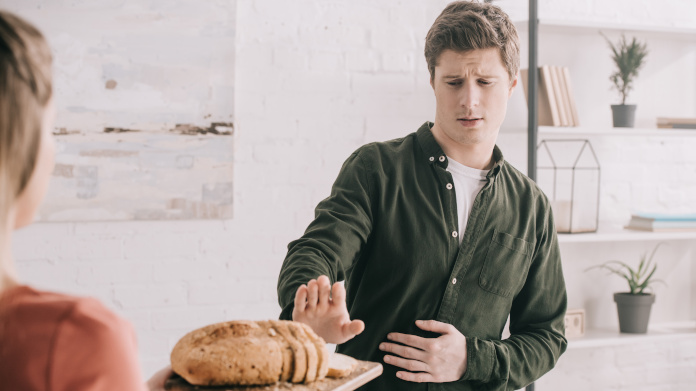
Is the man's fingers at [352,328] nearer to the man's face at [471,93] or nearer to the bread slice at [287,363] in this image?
the bread slice at [287,363]

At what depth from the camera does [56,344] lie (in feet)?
1.75

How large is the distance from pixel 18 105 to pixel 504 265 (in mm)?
1280

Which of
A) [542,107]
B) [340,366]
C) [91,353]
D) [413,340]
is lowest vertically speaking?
[413,340]

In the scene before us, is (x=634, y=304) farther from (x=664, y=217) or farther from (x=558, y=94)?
(x=558, y=94)

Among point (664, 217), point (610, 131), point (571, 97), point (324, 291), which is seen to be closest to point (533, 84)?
point (571, 97)

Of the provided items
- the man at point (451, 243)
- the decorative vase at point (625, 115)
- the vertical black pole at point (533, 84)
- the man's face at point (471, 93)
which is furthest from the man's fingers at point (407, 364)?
the decorative vase at point (625, 115)

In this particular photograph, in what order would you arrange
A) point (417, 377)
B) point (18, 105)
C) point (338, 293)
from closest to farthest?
point (18, 105) → point (338, 293) → point (417, 377)

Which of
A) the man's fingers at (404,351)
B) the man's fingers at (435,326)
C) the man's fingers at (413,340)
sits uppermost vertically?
the man's fingers at (435,326)

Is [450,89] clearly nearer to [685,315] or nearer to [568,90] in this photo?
[568,90]

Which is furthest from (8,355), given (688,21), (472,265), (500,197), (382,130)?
(688,21)

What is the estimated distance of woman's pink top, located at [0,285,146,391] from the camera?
1.74ft

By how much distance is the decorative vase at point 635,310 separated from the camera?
3.06 meters

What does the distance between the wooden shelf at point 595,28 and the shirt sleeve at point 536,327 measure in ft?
4.47

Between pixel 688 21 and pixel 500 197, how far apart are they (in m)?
2.27
